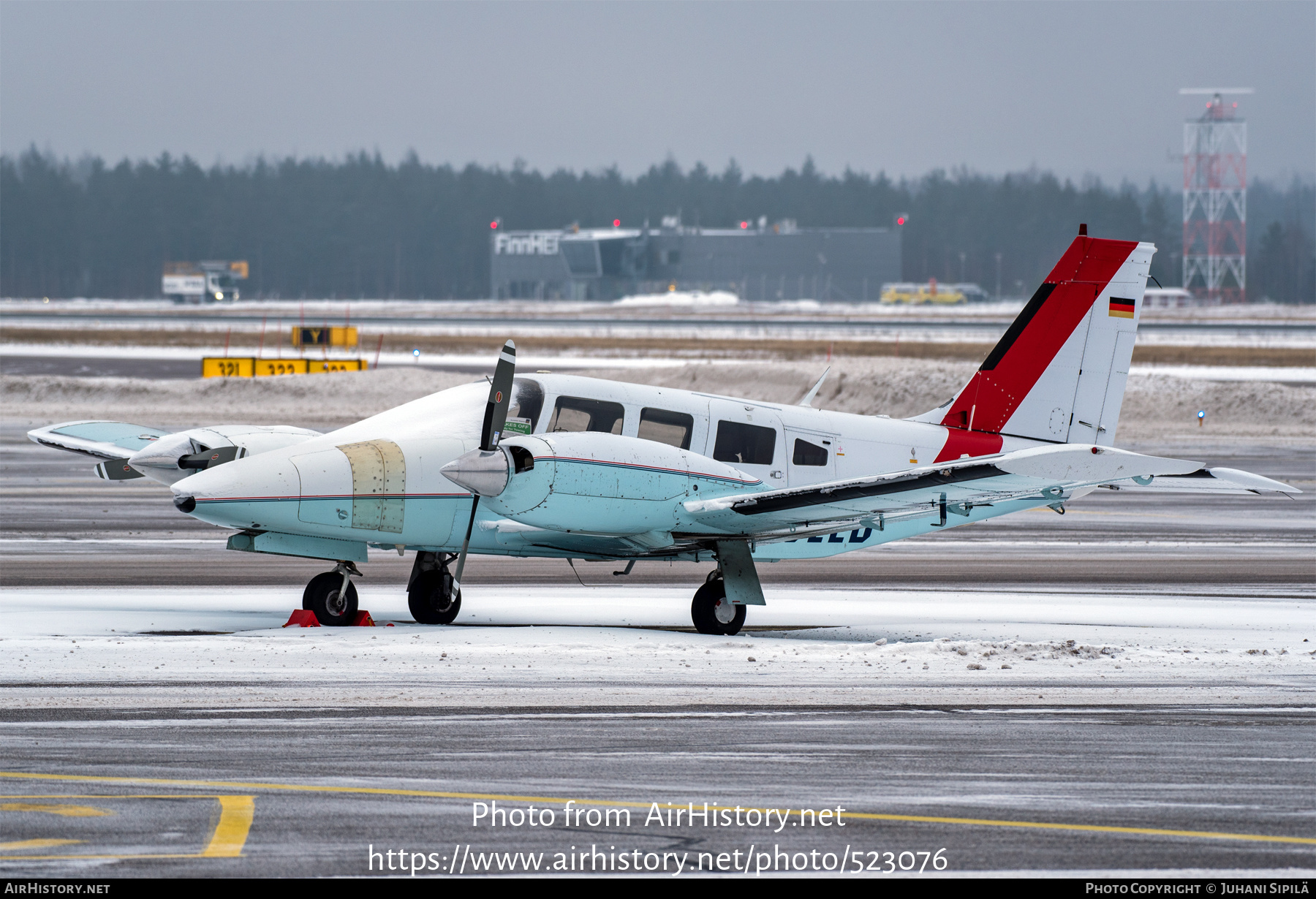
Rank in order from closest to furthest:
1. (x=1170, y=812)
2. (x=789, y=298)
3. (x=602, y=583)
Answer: (x=1170, y=812) < (x=602, y=583) < (x=789, y=298)

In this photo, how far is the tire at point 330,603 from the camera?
44.7 feet

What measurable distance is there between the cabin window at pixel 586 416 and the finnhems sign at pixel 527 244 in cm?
14254

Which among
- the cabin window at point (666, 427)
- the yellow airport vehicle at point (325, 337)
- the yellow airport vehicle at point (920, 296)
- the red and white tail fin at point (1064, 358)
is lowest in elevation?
the yellow airport vehicle at point (325, 337)

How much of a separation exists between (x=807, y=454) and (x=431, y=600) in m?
4.29

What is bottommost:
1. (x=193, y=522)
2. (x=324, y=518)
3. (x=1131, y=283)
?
(x=193, y=522)

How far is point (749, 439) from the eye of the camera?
1452cm

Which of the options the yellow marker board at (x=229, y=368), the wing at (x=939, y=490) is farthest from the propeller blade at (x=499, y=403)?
the yellow marker board at (x=229, y=368)

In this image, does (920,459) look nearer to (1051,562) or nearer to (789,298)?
(1051,562)

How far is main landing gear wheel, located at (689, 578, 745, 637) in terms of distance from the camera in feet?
45.5

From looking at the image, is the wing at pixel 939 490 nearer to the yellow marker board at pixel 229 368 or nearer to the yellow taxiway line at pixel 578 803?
the yellow taxiway line at pixel 578 803

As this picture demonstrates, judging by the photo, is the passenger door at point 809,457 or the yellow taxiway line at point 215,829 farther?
the passenger door at point 809,457

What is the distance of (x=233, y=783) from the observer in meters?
7.89

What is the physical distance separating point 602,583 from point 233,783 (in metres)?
9.82
